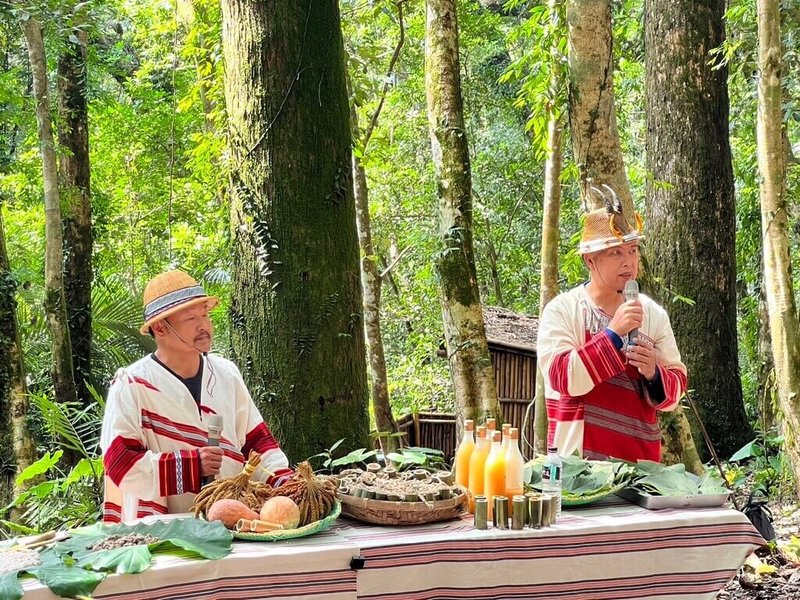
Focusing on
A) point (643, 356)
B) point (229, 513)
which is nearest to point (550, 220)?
point (643, 356)

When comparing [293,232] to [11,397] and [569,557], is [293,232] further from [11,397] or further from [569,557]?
[11,397]

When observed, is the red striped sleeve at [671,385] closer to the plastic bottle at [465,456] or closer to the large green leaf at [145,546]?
the plastic bottle at [465,456]

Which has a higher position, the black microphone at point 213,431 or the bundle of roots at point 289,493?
the black microphone at point 213,431

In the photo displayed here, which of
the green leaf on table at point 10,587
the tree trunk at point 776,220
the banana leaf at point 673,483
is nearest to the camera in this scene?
the green leaf on table at point 10,587

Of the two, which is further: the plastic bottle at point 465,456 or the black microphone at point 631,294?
the black microphone at point 631,294

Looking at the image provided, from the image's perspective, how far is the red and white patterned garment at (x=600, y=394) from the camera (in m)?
4.04

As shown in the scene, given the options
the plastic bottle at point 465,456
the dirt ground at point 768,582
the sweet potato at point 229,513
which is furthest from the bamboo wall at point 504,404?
the sweet potato at point 229,513

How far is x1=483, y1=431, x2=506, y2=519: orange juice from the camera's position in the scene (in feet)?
10.7

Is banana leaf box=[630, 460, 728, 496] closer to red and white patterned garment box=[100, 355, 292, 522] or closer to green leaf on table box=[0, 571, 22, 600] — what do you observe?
red and white patterned garment box=[100, 355, 292, 522]

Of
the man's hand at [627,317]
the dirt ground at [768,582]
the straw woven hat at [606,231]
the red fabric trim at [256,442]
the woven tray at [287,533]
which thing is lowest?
the dirt ground at [768,582]

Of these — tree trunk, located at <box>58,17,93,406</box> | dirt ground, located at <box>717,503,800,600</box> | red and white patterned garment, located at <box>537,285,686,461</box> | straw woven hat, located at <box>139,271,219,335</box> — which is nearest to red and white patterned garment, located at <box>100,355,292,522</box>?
straw woven hat, located at <box>139,271,219,335</box>

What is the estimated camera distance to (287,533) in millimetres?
2957

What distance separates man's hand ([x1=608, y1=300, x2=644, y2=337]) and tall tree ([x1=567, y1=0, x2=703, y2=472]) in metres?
1.93

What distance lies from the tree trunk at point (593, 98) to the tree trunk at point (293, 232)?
5.30 ft
